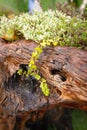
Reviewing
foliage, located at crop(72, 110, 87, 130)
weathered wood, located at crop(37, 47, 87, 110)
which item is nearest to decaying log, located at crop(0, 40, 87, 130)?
weathered wood, located at crop(37, 47, 87, 110)

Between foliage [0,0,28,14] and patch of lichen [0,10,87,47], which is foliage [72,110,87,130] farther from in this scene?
foliage [0,0,28,14]

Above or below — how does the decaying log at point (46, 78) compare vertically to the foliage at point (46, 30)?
below

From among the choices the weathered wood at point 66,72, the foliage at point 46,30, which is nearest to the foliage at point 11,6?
the foliage at point 46,30

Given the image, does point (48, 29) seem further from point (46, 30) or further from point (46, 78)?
point (46, 78)

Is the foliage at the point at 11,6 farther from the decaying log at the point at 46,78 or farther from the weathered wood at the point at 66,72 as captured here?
the weathered wood at the point at 66,72

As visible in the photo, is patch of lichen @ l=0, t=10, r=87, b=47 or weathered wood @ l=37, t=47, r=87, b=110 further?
patch of lichen @ l=0, t=10, r=87, b=47

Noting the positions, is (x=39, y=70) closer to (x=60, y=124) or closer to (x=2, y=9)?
(x=60, y=124)
